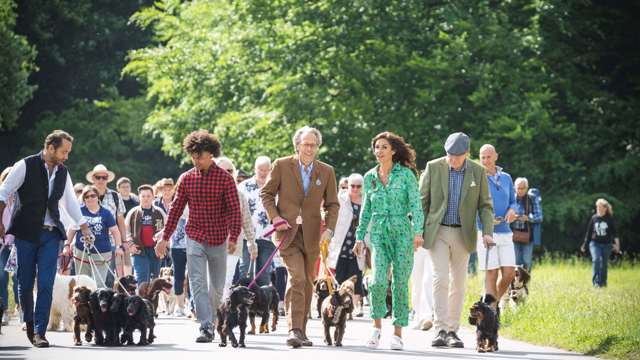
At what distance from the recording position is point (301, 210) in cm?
1337

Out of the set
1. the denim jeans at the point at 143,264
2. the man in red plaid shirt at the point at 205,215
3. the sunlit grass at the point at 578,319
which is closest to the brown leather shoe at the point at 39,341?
the man in red plaid shirt at the point at 205,215

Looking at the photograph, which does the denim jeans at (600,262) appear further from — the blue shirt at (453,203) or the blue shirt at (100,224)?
the blue shirt at (453,203)

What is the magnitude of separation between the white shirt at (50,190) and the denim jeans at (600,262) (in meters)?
13.9

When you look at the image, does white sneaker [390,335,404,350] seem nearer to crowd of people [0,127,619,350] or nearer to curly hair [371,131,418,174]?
crowd of people [0,127,619,350]

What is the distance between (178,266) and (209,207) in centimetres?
554

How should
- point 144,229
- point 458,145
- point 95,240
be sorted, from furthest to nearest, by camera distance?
point 144,229, point 95,240, point 458,145

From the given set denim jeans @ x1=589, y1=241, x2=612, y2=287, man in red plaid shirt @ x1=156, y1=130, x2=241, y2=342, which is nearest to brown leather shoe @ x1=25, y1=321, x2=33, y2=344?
man in red plaid shirt @ x1=156, y1=130, x2=241, y2=342

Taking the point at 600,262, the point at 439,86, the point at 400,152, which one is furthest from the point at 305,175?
the point at 439,86

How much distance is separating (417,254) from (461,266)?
3.63 m

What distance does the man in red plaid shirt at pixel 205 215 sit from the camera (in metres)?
13.1

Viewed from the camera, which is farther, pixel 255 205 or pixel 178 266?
pixel 178 266

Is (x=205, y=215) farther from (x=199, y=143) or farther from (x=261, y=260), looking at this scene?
(x=261, y=260)

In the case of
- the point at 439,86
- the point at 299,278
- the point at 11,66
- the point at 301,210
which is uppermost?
the point at 11,66

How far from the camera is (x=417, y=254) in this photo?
17438mm
